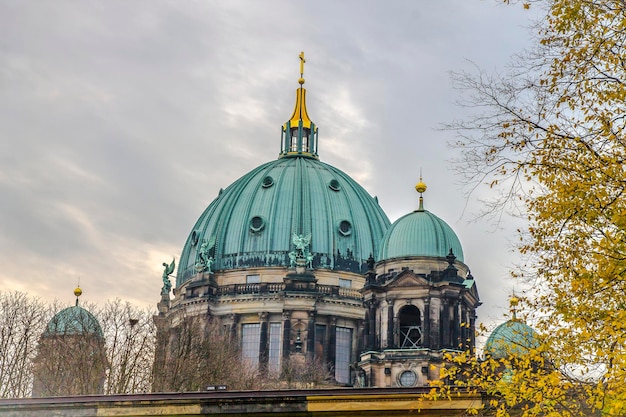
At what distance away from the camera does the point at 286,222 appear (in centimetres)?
9012

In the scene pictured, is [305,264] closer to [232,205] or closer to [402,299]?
[232,205]

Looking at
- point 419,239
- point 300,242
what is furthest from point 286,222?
point 419,239

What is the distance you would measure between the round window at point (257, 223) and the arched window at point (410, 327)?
2371 cm

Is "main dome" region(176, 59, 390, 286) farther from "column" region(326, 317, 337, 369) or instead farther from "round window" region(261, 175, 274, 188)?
"column" region(326, 317, 337, 369)

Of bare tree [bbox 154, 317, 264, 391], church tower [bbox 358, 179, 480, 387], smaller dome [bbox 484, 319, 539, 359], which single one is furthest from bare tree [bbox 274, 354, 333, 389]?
smaller dome [bbox 484, 319, 539, 359]

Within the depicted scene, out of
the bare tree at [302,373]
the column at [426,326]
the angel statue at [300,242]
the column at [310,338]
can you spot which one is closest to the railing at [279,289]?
the column at [310,338]

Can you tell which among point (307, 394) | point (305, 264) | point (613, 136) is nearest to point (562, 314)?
point (613, 136)

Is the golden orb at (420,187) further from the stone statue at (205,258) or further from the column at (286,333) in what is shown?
the stone statue at (205,258)

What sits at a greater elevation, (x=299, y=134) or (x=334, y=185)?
(x=299, y=134)

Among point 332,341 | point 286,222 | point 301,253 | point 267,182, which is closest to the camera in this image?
point 332,341

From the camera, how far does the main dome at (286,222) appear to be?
291 ft

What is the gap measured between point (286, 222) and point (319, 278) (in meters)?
6.70

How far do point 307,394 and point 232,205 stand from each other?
67.2m

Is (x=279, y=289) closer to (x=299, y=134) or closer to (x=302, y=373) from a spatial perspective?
(x=302, y=373)
